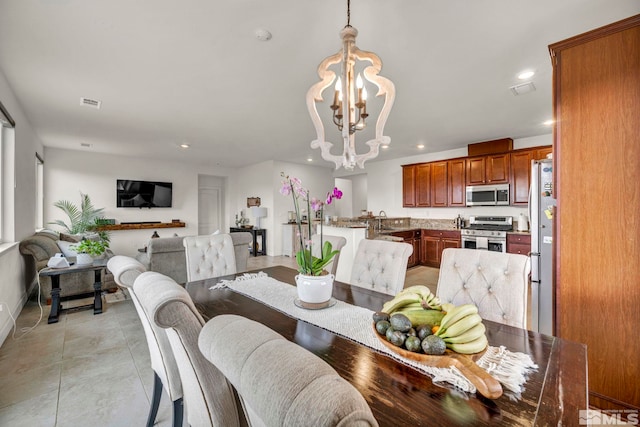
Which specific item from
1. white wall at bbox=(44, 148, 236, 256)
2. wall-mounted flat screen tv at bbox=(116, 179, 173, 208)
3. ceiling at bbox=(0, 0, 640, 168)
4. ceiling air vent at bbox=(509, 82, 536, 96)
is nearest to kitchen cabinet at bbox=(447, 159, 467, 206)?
ceiling at bbox=(0, 0, 640, 168)

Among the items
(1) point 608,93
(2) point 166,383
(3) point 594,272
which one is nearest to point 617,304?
(3) point 594,272

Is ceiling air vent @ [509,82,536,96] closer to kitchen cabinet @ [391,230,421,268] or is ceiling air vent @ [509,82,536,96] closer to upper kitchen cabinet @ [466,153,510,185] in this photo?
upper kitchen cabinet @ [466,153,510,185]

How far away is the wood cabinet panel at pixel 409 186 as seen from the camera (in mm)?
6211

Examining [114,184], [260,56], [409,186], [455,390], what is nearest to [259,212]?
[114,184]

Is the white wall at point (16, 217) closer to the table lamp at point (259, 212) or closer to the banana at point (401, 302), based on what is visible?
the banana at point (401, 302)

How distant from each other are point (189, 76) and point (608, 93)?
318cm

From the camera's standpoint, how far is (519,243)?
451 centimetres

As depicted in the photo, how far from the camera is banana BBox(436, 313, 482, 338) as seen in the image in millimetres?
888

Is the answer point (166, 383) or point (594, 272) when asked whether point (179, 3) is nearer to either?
point (166, 383)

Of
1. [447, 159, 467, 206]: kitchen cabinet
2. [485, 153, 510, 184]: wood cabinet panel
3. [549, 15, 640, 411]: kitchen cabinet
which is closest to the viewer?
[549, 15, 640, 411]: kitchen cabinet

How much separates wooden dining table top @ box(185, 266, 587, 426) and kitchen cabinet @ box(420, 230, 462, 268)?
451 centimetres

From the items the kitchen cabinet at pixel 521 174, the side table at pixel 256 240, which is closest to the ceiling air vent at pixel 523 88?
the kitchen cabinet at pixel 521 174

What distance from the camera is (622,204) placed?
1.63 m

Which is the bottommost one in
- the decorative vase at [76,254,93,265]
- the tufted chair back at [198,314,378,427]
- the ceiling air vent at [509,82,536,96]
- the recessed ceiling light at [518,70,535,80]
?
the decorative vase at [76,254,93,265]
